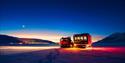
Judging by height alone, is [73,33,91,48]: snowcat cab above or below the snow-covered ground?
above

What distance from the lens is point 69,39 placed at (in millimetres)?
55750

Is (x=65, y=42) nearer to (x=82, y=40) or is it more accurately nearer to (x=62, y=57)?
(x=82, y=40)

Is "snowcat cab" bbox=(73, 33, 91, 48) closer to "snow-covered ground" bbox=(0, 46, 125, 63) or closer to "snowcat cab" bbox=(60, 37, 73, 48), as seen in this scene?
"snowcat cab" bbox=(60, 37, 73, 48)

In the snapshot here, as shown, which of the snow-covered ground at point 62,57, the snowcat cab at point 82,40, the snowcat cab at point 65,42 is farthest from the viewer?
the snowcat cab at point 65,42

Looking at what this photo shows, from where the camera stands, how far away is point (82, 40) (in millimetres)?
53281

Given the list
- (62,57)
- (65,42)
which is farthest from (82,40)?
(62,57)

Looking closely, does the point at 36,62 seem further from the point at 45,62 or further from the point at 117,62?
the point at 117,62

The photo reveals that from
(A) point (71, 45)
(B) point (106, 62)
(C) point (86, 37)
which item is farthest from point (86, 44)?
(B) point (106, 62)

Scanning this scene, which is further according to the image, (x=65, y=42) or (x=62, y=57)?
(x=65, y=42)

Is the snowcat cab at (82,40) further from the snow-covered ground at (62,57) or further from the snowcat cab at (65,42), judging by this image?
the snow-covered ground at (62,57)

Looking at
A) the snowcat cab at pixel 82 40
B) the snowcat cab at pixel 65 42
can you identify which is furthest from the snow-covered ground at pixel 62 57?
the snowcat cab at pixel 65 42

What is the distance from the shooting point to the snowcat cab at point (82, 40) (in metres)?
52.8

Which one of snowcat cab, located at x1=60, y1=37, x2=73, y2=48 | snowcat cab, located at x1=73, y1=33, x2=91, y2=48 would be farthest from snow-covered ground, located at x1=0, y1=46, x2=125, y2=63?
snowcat cab, located at x1=60, y1=37, x2=73, y2=48

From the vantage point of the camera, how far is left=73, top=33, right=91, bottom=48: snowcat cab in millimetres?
52750
